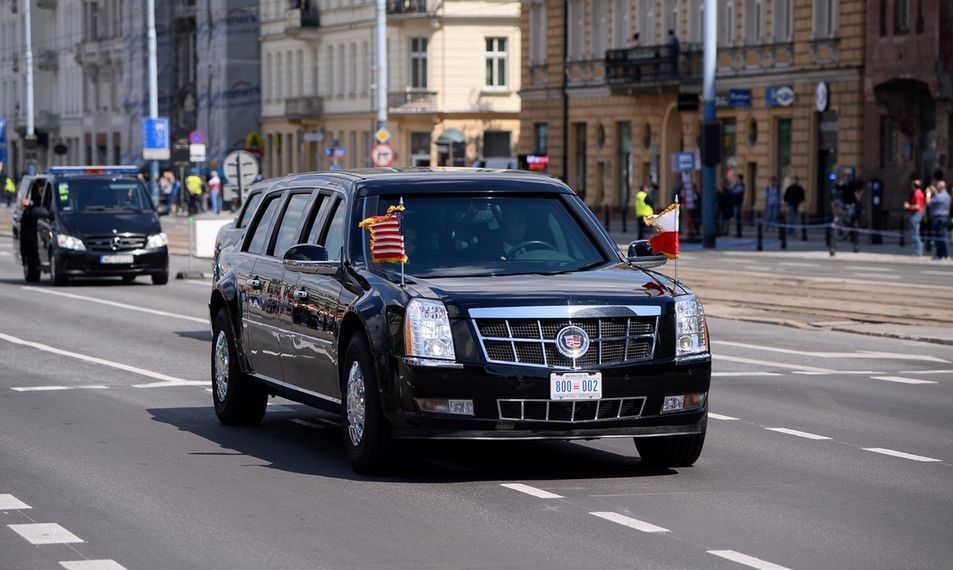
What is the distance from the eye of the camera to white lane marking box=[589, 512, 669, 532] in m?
9.54

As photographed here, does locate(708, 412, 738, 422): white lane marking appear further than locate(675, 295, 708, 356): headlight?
Yes

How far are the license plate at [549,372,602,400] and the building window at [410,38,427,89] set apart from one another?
77336mm

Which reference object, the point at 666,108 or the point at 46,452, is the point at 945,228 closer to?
the point at 666,108

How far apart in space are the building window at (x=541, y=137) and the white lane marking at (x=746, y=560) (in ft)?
220

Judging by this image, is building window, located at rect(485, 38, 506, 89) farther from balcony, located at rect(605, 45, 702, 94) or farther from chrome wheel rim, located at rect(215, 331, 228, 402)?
chrome wheel rim, located at rect(215, 331, 228, 402)

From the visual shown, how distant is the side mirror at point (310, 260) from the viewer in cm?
1208

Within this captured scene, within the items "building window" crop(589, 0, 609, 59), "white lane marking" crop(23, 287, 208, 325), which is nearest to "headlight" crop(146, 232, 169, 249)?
"white lane marking" crop(23, 287, 208, 325)

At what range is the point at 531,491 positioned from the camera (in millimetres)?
10812

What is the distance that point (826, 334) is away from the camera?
23.5m

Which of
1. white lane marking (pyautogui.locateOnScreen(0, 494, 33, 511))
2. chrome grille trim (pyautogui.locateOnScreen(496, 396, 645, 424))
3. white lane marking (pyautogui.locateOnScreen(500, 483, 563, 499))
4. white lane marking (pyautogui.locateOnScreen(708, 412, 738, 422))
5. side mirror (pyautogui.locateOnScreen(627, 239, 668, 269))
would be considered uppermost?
side mirror (pyautogui.locateOnScreen(627, 239, 668, 269))

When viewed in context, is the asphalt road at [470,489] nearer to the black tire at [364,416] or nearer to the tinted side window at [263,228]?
Answer: the black tire at [364,416]

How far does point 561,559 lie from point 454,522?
112 cm

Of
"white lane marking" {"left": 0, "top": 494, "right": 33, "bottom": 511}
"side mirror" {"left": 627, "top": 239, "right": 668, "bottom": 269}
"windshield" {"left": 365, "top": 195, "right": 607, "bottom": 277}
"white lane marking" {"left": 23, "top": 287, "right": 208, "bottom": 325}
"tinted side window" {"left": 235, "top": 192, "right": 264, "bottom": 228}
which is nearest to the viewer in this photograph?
"white lane marking" {"left": 0, "top": 494, "right": 33, "bottom": 511}

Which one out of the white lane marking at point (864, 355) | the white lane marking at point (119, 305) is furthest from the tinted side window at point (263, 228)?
the white lane marking at point (119, 305)
